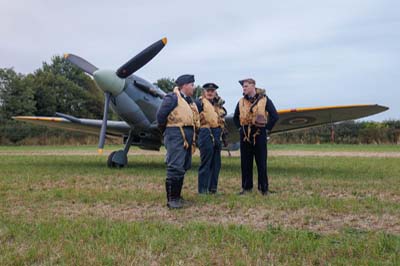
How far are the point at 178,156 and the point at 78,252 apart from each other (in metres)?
2.45

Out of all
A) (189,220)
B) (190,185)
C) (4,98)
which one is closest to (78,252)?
(189,220)

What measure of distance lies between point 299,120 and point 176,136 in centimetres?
652

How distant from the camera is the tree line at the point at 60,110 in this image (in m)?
35.6

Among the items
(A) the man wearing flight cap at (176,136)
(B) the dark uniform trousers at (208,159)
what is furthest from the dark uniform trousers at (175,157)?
(B) the dark uniform trousers at (208,159)

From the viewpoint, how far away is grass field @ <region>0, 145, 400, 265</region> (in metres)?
3.07

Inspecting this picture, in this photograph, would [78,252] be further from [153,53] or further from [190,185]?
[153,53]

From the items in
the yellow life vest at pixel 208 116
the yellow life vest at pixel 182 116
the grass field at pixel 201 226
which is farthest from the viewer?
the yellow life vest at pixel 208 116

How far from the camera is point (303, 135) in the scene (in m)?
36.7

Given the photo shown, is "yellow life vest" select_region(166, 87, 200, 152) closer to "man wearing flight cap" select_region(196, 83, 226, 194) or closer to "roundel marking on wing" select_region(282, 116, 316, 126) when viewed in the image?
"man wearing flight cap" select_region(196, 83, 226, 194)

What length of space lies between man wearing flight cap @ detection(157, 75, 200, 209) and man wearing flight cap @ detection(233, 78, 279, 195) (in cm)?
120

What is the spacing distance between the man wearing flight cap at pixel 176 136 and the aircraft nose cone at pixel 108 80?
515 centimetres

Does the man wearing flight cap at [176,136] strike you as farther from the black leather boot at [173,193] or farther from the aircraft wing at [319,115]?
the aircraft wing at [319,115]

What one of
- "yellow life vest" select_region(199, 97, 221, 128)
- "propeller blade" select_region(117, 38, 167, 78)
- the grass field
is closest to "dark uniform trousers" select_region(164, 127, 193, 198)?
the grass field

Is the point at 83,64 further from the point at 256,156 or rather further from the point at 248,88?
the point at 256,156
